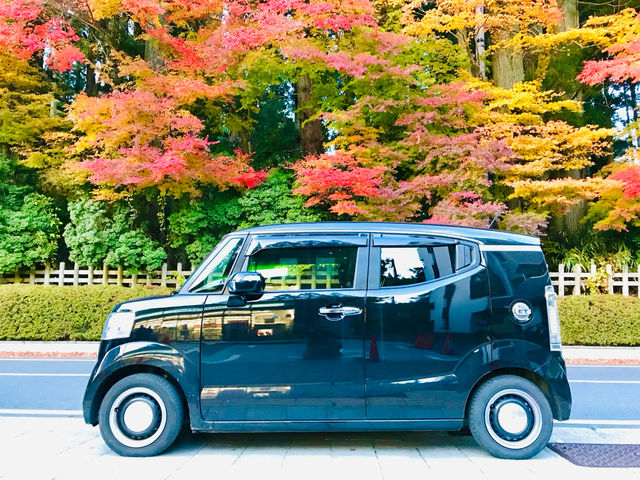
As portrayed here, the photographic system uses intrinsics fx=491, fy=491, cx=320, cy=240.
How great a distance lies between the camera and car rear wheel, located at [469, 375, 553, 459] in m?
4.13

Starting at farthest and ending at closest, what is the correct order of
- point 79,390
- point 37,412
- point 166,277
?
point 166,277
point 79,390
point 37,412

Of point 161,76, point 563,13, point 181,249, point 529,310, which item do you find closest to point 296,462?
point 529,310

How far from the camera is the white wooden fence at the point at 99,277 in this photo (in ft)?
49.7

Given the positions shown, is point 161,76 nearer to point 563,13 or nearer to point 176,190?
point 176,190

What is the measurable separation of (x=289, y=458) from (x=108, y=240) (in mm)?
12608

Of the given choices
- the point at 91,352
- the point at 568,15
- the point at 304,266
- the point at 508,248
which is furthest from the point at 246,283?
the point at 568,15

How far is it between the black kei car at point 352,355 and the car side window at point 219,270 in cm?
4

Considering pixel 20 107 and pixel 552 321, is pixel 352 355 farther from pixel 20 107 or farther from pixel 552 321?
pixel 20 107

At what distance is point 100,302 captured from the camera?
42.9 ft

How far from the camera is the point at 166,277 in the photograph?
15461mm

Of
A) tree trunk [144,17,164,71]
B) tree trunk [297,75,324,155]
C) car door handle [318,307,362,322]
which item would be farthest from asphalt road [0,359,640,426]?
tree trunk [297,75,324,155]

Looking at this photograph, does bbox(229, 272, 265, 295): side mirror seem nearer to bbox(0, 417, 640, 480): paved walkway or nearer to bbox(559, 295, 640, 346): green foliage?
bbox(0, 417, 640, 480): paved walkway

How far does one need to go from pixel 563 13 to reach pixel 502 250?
15.9m

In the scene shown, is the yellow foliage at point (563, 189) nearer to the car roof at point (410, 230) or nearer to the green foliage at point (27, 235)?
the car roof at point (410, 230)
